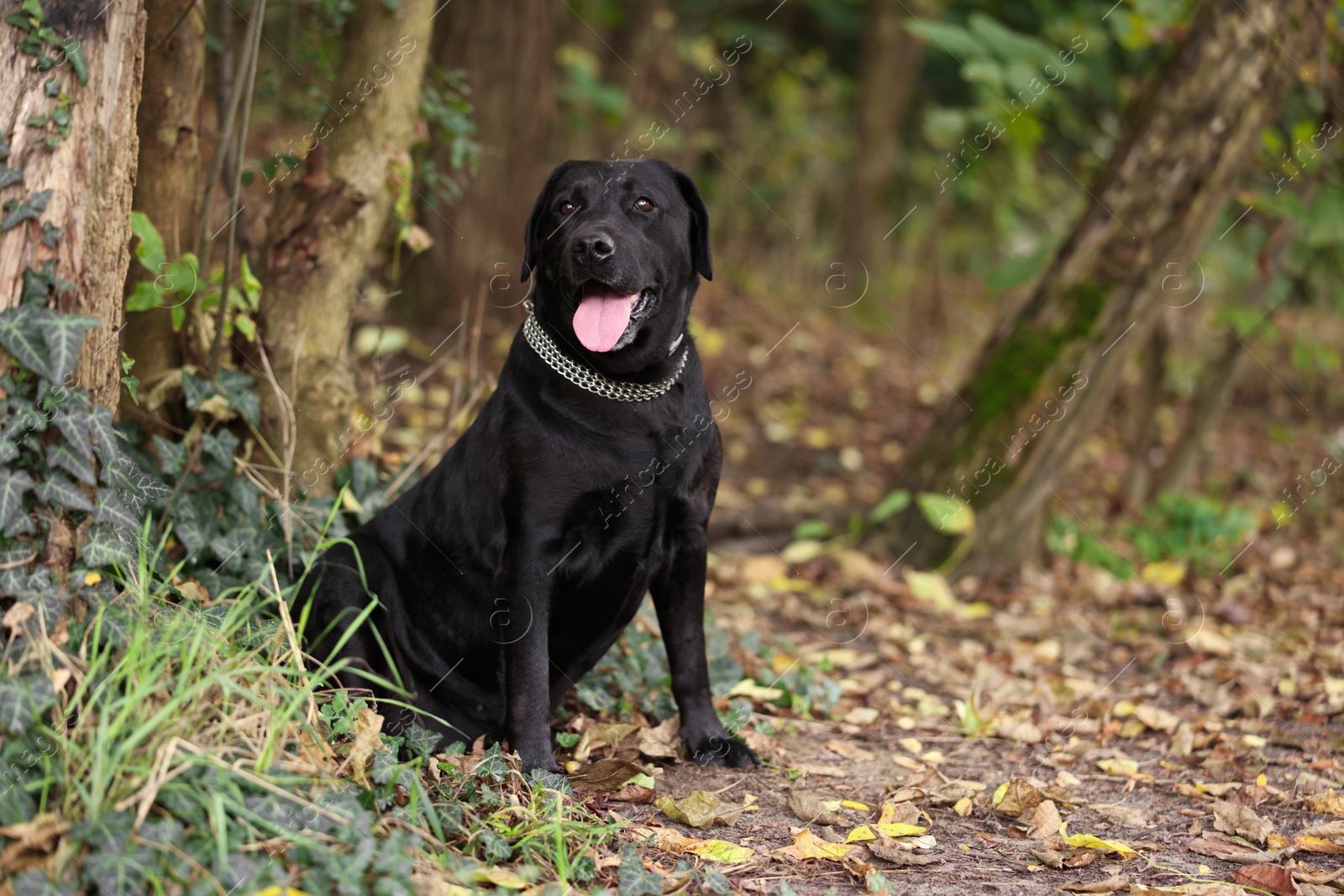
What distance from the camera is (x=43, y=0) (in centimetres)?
251

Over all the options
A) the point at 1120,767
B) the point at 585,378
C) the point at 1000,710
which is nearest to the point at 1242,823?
the point at 1120,767

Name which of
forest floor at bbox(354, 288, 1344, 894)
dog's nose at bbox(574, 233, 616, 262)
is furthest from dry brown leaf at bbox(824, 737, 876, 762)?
dog's nose at bbox(574, 233, 616, 262)

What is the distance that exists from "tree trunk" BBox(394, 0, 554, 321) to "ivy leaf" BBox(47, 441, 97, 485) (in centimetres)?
399

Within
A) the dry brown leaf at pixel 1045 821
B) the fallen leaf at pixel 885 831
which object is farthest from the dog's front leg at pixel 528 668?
the dry brown leaf at pixel 1045 821

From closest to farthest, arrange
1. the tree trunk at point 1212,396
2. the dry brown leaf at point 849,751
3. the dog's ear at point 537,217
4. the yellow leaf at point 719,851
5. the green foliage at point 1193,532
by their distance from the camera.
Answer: the yellow leaf at point 719,851 → the dog's ear at point 537,217 → the dry brown leaf at point 849,751 → the green foliage at point 1193,532 → the tree trunk at point 1212,396

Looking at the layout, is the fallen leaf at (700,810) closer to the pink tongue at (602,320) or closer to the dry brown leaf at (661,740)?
the dry brown leaf at (661,740)

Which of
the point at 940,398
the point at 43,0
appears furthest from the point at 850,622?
the point at 940,398

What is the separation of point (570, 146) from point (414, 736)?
249 inches

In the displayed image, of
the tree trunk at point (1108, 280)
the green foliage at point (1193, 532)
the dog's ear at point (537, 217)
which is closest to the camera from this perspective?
the dog's ear at point (537, 217)

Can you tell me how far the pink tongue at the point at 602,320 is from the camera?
116 inches

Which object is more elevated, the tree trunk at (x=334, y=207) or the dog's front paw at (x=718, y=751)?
the tree trunk at (x=334, y=207)

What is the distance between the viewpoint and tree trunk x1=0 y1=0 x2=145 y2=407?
2.48 metres

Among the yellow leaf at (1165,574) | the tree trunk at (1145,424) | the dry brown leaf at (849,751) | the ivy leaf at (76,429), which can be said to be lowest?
the ivy leaf at (76,429)

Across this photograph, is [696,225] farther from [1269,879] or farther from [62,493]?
[1269,879]
